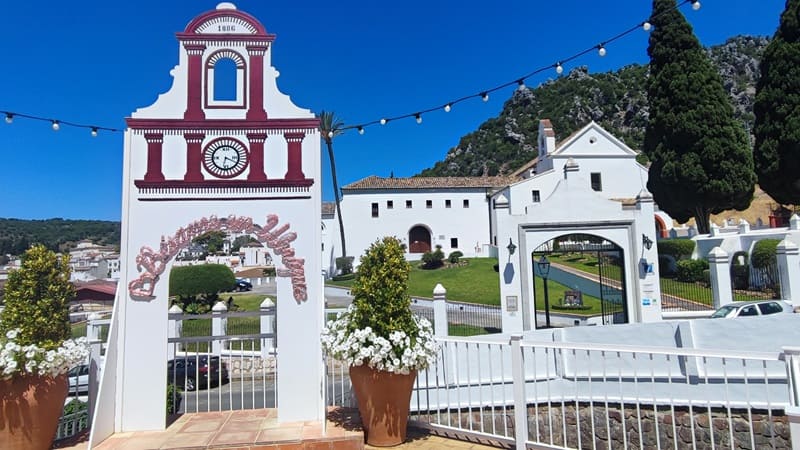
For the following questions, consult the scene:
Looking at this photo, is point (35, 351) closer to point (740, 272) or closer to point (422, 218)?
point (740, 272)

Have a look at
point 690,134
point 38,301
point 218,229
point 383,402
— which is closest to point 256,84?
point 218,229

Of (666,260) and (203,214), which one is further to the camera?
(666,260)

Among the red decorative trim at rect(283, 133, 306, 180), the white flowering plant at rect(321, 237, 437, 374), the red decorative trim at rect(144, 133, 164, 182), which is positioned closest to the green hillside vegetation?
the red decorative trim at rect(144, 133, 164, 182)

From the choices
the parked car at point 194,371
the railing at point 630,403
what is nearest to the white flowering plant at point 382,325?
the railing at point 630,403

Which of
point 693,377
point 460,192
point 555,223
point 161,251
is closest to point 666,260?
point 555,223

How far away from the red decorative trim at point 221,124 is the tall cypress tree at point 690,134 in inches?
874

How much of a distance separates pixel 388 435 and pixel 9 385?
139 inches

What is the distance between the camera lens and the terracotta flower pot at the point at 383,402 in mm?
4391

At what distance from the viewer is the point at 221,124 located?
5266 mm

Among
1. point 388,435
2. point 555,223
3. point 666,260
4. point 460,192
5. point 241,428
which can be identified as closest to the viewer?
point 388,435

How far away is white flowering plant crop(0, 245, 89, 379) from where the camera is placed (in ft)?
13.4

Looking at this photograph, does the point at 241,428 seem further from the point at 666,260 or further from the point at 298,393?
the point at 666,260

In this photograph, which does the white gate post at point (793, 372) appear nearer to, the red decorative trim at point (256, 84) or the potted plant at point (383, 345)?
the potted plant at point (383, 345)

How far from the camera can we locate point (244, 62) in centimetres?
538
